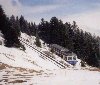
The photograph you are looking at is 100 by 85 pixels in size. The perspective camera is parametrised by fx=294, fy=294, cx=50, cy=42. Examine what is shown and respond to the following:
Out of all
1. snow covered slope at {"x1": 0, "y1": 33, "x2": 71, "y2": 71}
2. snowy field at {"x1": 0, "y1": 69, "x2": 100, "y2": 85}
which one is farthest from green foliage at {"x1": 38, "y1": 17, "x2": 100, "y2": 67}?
snowy field at {"x1": 0, "y1": 69, "x2": 100, "y2": 85}

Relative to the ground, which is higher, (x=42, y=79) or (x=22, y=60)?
(x=22, y=60)

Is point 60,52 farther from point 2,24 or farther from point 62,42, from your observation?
point 2,24

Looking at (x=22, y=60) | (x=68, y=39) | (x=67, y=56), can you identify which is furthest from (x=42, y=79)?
(x=68, y=39)

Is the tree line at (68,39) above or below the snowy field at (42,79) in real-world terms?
above

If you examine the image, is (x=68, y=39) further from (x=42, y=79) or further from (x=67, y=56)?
(x=42, y=79)

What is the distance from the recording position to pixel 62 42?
149000 millimetres

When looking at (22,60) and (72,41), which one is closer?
(22,60)

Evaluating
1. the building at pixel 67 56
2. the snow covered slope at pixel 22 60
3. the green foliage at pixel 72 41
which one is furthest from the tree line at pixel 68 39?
the snow covered slope at pixel 22 60

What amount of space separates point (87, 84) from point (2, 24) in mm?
63903

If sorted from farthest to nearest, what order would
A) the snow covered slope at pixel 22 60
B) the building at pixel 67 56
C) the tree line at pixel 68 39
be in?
the tree line at pixel 68 39 → the building at pixel 67 56 → the snow covered slope at pixel 22 60

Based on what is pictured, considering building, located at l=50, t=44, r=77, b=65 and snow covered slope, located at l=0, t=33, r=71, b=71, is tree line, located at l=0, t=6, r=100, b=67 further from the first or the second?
snow covered slope, located at l=0, t=33, r=71, b=71

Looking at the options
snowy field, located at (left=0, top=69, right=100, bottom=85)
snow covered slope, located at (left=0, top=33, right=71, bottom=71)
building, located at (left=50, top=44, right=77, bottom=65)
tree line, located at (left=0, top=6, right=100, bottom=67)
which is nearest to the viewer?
Answer: snowy field, located at (left=0, top=69, right=100, bottom=85)

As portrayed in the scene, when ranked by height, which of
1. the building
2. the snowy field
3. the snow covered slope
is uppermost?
the building

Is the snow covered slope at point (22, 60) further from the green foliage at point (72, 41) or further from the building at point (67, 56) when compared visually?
the green foliage at point (72, 41)
